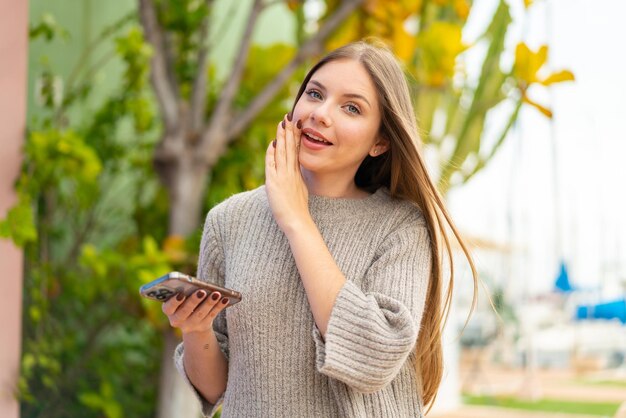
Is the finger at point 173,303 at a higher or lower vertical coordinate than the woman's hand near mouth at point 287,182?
lower

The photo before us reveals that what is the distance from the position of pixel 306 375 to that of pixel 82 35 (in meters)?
2.48

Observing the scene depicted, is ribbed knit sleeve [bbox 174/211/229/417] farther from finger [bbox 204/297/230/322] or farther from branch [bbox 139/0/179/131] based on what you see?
branch [bbox 139/0/179/131]

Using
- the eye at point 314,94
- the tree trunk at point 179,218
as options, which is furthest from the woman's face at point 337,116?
the tree trunk at point 179,218

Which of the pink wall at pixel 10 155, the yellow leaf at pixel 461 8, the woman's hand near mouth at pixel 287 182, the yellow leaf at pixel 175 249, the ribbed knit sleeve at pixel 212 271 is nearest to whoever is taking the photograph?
the woman's hand near mouth at pixel 287 182

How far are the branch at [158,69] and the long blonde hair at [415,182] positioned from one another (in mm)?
1645

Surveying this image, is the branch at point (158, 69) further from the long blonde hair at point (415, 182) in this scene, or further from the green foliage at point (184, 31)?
the long blonde hair at point (415, 182)

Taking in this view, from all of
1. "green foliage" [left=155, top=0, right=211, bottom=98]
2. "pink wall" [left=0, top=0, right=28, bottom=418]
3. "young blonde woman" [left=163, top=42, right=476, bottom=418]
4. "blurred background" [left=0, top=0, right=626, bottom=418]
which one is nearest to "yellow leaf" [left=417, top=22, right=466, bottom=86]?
"blurred background" [left=0, top=0, right=626, bottom=418]

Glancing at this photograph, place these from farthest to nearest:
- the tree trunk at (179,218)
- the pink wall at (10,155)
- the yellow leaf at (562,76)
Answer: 1. the tree trunk at (179,218)
2. the yellow leaf at (562,76)
3. the pink wall at (10,155)

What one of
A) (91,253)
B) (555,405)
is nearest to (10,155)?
(91,253)

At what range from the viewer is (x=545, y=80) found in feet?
8.80

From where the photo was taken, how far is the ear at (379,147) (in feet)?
Answer: 4.51

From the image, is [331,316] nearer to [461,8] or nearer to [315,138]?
[315,138]

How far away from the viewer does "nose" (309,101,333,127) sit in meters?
1.27

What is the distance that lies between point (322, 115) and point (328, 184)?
0.14 m
